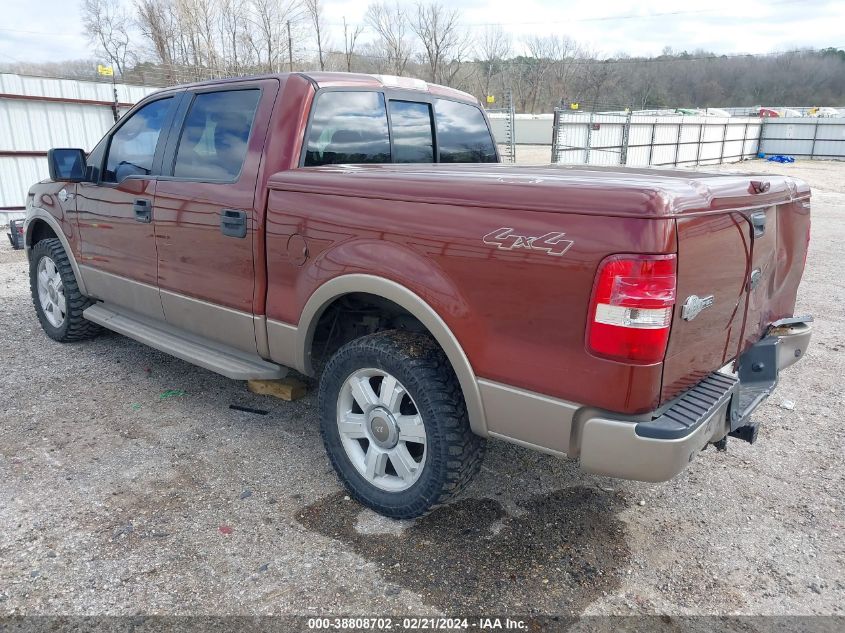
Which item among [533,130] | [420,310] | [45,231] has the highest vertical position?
[420,310]

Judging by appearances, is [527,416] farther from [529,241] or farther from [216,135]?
[216,135]

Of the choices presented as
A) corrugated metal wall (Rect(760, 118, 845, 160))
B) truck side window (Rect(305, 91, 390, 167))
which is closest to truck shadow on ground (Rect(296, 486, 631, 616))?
truck side window (Rect(305, 91, 390, 167))

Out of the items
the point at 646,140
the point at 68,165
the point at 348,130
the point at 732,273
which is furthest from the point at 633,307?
the point at 646,140

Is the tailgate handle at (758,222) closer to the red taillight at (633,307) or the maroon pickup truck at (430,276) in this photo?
the maroon pickup truck at (430,276)

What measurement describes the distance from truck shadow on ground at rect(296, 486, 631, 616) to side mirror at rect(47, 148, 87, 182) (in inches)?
120

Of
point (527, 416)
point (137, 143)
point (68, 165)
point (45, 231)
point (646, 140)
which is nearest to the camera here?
point (527, 416)

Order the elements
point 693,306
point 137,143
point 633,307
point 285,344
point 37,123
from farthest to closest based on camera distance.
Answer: point 37,123 → point 137,143 → point 285,344 → point 693,306 → point 633,307

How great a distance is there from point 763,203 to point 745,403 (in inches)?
34.4

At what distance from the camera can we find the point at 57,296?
5.37m

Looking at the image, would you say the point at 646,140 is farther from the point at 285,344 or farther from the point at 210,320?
the point at 285,344

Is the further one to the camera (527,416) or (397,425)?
(397,425)

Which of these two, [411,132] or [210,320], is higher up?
[411,132]

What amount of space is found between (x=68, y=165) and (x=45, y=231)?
122 centimetres

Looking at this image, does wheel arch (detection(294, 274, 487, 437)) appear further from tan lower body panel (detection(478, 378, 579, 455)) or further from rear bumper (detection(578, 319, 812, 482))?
rear bumper (detection(578, 319, 812, 482))
